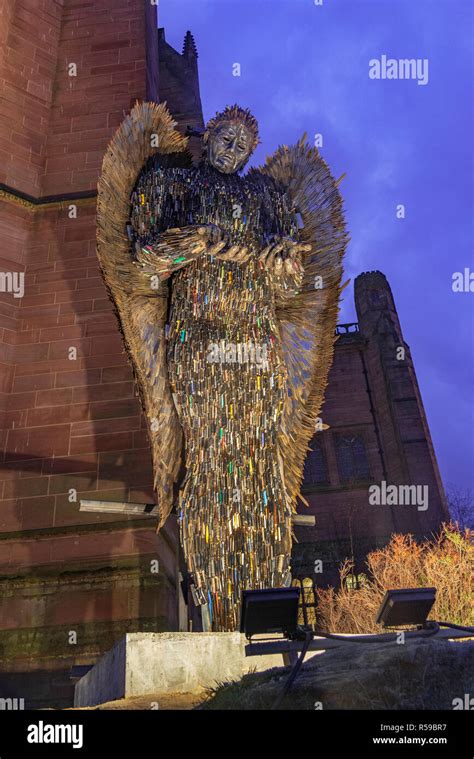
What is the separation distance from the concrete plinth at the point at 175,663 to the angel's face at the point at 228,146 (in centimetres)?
301

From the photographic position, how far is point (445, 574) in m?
15.9

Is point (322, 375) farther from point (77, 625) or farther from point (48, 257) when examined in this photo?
point (48, 257)

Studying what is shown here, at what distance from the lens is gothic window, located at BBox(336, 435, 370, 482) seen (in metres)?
27.6

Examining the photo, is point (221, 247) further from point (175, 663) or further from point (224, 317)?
point (175, 663)

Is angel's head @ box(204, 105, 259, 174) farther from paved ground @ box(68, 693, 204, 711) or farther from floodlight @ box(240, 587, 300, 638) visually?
paved ground @ box(68, 693, 204, 711)

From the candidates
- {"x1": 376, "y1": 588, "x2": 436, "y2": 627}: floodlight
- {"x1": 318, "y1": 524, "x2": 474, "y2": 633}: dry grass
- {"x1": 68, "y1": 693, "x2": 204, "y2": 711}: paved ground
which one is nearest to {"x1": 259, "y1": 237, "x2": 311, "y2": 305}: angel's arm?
{"x1": 376, "y1": 588, "x2": 436, "y2": 627}: floodlight

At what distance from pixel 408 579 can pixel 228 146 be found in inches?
666

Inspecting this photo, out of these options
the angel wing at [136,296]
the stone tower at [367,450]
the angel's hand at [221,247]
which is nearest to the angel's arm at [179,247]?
the angel's hand at [221,247]

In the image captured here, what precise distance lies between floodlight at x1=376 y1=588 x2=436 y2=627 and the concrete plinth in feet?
1.66

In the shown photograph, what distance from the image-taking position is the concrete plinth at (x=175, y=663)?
2.62m

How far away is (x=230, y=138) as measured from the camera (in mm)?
4355

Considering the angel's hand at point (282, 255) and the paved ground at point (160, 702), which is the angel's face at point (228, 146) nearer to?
the angel's hand at point (282, 255)
